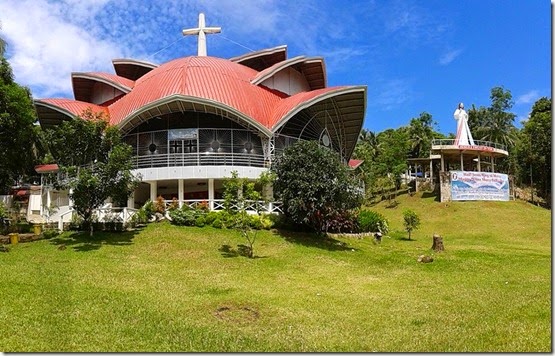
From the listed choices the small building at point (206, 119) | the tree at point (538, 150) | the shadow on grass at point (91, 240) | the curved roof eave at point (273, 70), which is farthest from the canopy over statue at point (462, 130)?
the shadow on grass at point (91, 240)

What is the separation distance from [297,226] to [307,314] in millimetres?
14149

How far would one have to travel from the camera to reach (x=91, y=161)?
21484mm

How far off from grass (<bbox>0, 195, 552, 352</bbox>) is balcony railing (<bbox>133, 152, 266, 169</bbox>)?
19.8ft

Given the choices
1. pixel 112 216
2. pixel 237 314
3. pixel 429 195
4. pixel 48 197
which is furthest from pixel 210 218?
→ pixel 429 195

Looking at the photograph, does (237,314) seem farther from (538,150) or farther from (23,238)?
(538,150)

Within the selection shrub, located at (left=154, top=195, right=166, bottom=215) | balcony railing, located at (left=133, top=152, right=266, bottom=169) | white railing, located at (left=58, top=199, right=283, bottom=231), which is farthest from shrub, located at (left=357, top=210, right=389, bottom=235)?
shrub, located at (left=154, top=195, right=166, bottom=215)

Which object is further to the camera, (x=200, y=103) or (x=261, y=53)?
(x=261, y=53)

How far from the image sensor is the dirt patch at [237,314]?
33.7 ft

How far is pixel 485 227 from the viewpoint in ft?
108

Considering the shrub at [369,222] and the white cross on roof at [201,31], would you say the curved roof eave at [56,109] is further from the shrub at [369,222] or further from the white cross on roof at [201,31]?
the shrub at [369,222]

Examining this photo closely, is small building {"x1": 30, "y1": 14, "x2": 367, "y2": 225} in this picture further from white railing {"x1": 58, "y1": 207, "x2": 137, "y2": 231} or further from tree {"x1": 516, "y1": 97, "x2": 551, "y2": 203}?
tree {"x1": 516, "y1": 97, "x2": 551, "y2": 203}

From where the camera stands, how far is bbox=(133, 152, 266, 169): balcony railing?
2831cm

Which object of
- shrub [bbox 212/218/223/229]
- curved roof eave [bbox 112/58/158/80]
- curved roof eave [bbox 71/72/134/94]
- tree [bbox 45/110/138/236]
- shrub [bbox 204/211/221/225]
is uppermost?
curved roof eave [bbox 112/58/158/80]

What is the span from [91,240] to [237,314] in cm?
1240
